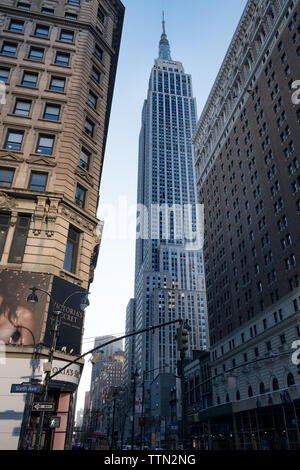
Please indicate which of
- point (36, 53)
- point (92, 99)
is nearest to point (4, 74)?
point (36, 53)

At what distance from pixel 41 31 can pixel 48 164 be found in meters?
14.9

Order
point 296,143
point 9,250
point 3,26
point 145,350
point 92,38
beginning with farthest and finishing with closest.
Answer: point 145,350, point 296,143, point 92,38, point 3,26, point 9,250

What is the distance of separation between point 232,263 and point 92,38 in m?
51.3

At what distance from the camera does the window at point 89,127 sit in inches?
1088

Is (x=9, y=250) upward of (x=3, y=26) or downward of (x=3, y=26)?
downward

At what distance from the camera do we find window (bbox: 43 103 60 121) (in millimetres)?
25727

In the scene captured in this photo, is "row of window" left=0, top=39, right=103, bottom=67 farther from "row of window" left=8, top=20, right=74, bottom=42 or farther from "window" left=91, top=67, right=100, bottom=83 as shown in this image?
"window" left=91, top=67, right=100, bottom=83

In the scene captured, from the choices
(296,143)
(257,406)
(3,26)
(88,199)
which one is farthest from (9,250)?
(296,143)

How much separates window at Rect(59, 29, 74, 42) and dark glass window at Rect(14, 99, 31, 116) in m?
8.54

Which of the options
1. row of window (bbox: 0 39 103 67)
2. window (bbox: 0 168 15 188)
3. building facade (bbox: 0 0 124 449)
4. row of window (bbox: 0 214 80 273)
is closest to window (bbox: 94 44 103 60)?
building facade (bbox: 0 0 124 449)

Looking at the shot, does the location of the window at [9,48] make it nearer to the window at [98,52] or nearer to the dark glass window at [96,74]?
the dark glass window at [96,74]

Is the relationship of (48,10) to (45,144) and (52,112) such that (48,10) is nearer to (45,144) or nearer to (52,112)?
(52,112)

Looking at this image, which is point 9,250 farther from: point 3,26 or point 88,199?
point 3,26

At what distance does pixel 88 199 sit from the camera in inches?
969
